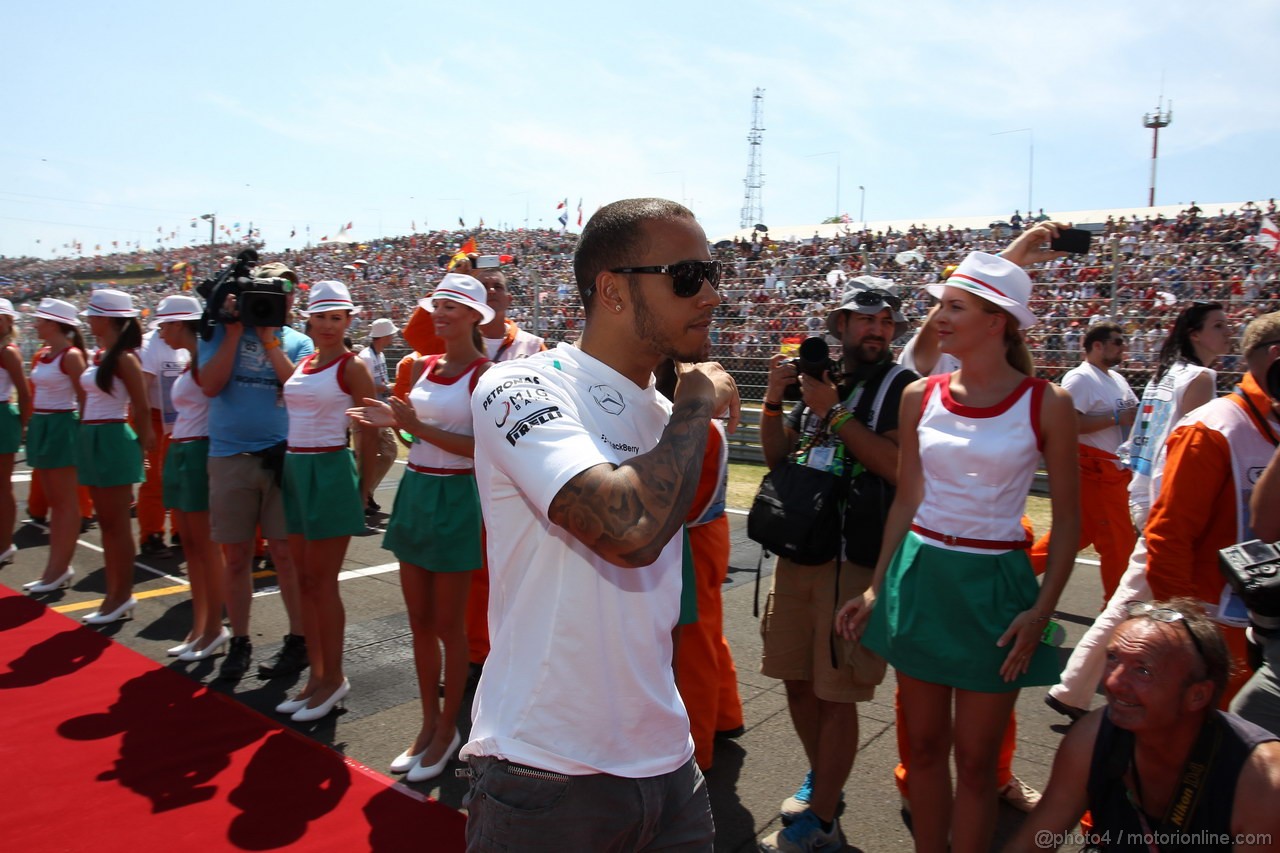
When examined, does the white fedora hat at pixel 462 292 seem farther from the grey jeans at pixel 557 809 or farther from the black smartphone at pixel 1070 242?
the grey jeans at pixel 557 809

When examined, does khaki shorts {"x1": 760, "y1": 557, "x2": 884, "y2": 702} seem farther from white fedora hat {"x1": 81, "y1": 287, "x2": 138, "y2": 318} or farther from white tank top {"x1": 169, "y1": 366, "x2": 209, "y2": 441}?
white fedora hat {"x1": 81, "y1": 287, "x2": 138, "y2": 318}

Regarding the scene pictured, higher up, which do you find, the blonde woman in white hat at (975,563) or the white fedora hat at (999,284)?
the white fedora hat at (999,284)

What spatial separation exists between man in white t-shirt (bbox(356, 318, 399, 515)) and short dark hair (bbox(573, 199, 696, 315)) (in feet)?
8.59

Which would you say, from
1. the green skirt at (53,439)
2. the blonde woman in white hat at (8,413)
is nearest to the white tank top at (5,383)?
the blonde woman in white hat at (8,413)

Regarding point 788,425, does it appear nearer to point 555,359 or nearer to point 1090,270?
point 555,359

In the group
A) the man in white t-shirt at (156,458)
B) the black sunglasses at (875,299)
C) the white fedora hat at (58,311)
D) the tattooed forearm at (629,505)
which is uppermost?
the black sunglasses at (875,299)

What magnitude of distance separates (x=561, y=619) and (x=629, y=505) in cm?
29

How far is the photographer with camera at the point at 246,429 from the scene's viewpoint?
15.4 feet

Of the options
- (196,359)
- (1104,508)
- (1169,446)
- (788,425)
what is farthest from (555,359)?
(1104,508)

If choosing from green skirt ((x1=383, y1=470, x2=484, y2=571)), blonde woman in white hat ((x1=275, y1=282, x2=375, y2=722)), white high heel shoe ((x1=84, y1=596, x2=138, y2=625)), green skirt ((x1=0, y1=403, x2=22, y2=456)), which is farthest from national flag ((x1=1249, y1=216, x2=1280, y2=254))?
green skirt ((x1=0, y1=403, x2=22, y2=456))

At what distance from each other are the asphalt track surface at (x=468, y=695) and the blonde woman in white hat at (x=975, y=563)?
0.66m

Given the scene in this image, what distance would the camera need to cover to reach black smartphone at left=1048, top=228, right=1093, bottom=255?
3.51 metres

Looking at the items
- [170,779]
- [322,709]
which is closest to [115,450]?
[322,709]

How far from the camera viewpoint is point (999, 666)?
2637 mm
